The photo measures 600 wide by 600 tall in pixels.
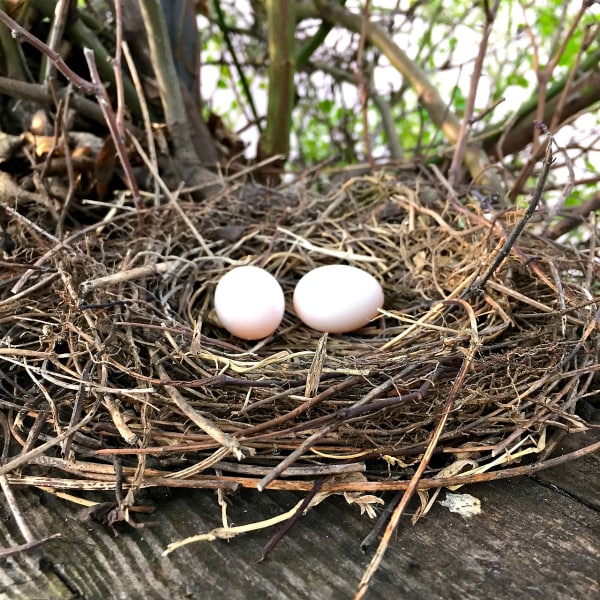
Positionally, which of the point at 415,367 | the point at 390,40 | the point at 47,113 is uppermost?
the point at 390,40

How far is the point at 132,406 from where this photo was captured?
0.84m

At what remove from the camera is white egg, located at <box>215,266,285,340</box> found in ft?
3.47

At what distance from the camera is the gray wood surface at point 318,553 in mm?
608

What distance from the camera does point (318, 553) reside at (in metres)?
0.66

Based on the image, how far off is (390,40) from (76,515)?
4.97ft

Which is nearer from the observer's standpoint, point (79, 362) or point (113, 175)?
point (79, 362)

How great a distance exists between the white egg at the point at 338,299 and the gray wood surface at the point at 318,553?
0.42 metres

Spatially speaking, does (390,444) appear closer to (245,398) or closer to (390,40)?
(245,398)

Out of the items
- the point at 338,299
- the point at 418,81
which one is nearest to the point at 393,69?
the point at 418,81

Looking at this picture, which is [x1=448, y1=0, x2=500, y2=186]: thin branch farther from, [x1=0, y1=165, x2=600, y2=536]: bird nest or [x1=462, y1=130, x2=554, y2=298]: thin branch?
[x1=462, y1=130, x2=554, y2=298]: thin branch

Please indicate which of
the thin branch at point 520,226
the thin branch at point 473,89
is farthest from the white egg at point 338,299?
the thin branch at point 473,89

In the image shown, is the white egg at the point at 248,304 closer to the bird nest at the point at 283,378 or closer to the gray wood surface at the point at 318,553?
the bird nest at the point at 283,378

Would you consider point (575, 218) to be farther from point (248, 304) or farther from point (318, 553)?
point (318, 553)

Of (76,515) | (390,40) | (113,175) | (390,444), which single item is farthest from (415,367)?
(390,40)
